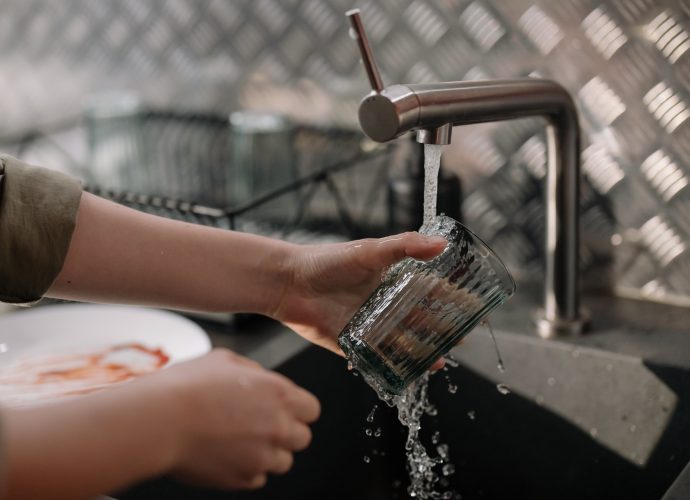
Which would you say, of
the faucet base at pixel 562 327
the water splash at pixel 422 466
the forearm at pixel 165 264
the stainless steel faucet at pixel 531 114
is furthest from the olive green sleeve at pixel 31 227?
the faucet base at pixel 562 327

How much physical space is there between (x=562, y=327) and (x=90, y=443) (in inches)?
32.9

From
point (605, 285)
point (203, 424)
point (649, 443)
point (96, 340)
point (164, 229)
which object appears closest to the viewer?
point (203, 424)

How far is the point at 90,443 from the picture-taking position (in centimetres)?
57

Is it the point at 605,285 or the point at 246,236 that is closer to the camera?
the point at 246,236

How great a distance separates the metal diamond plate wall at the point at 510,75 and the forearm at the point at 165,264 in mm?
552

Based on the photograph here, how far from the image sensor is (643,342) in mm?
1215

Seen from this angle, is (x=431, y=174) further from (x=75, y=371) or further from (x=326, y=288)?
(x=75, y=371)

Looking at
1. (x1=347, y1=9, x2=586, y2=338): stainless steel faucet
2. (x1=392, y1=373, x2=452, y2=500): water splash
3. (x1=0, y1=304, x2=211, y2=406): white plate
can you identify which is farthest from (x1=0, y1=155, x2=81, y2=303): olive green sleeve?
(x1=392, y1=373, x2=452, y2=500): water splash

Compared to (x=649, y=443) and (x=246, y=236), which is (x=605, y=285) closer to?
(x=649, y=443)

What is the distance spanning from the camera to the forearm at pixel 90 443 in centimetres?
55

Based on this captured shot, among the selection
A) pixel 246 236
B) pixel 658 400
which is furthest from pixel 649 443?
pixel 246 236

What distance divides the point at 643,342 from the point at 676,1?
1.63 ft

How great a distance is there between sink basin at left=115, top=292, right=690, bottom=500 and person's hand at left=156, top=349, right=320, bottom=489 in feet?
1.50

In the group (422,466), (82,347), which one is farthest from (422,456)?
(82,347)
